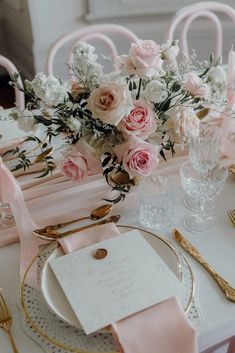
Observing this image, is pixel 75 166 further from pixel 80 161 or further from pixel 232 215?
pixel 232 215

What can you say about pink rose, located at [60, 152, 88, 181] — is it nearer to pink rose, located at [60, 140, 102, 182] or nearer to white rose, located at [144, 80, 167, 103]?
pink rose, located at [60, 140, 102, 182]

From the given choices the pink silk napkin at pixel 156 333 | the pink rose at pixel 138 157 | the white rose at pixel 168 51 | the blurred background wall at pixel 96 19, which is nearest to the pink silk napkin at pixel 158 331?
the pink silk napkin at pixel 156 333

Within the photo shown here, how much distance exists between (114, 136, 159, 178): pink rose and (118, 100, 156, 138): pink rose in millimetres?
17

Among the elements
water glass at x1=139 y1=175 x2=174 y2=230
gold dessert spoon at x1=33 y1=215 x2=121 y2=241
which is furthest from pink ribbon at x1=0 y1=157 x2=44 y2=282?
water glass at x1=139 y1=175 x2=174 y2=230

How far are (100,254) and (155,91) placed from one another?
329 millimetres

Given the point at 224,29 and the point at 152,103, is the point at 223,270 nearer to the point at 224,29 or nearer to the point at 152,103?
the point at 152,103

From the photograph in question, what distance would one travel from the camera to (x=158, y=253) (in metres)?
0.89

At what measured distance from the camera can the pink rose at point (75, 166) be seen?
88 cm

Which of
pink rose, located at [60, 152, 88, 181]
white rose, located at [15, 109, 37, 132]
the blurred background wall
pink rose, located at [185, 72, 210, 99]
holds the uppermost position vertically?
pink rose, located at [185, 72, 210, 99]

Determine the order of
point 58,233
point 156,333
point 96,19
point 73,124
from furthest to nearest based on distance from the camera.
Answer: point 96,19 < point 58,233 < point 73,124 < point 156,333

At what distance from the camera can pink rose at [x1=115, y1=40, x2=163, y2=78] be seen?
32.6 inches

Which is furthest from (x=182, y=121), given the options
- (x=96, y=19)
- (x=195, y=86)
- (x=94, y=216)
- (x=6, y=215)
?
(x=96, y=19)

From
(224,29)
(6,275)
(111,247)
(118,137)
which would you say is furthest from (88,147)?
(224,29)

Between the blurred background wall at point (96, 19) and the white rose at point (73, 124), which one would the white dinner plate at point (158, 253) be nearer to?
the white rose at point (73, 124)
